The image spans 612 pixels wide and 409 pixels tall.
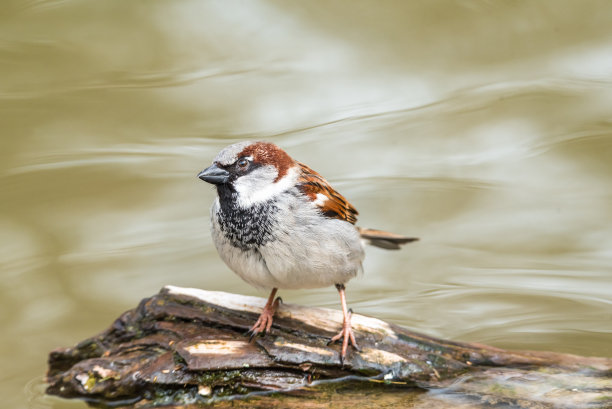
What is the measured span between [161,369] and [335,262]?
4.07ft

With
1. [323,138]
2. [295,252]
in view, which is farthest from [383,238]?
[323,138]

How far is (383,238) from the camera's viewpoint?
5.90 meters

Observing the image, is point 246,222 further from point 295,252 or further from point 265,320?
point 265,320

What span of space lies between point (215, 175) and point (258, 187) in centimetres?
29

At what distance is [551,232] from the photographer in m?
8.05

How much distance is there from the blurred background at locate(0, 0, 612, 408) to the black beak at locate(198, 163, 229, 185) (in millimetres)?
2503

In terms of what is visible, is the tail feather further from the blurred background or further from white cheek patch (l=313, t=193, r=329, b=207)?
the blurred background

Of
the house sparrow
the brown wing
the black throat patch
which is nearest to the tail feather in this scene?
the brown wing

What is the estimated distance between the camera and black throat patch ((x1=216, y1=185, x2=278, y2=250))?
4812mm

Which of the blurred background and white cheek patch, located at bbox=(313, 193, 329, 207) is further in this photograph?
the blurred background

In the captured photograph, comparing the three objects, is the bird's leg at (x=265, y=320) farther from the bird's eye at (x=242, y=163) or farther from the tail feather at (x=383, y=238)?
the tail feather at (x=383, y=238)

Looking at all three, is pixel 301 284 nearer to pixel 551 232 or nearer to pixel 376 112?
pixel 551 232

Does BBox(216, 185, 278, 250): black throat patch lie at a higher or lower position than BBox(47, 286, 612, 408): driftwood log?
higher

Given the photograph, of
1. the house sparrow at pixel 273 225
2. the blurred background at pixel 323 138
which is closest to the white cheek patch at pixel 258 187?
the house sparrow at pixel 273 225
